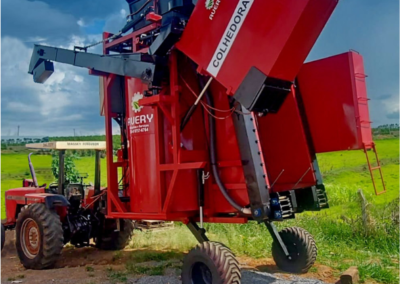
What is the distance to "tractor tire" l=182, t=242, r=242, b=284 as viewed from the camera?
451cm

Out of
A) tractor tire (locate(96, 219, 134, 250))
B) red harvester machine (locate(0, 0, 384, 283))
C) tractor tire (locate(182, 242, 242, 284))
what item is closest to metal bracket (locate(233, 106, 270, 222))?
red harvester machine (locate(0, 0, 384, 283))

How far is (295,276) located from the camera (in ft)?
19.3

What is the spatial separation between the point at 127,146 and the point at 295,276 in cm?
316

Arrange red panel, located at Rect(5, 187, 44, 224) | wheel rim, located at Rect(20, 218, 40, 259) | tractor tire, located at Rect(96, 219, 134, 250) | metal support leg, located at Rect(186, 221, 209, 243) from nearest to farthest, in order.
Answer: metal support leg, located at Rect(186, 221, 209, 243) → wheel rim, located at Rect(20, 218, 40, 259) → tractor tire, located at Rect(96, 219, 134, 250) → red panel, located at Rect(5, 187, 44, 224)

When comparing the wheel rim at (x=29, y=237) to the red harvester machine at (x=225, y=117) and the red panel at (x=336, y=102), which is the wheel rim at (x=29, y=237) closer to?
the red harvester machine at (x=225, y=117)

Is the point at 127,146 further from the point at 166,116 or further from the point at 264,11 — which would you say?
the point at 264,11

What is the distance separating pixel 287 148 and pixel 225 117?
1102mm

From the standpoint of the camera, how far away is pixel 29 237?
7.36 meters

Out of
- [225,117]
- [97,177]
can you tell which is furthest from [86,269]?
[225,117]

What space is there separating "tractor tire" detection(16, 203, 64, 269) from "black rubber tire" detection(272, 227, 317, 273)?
11.8ft

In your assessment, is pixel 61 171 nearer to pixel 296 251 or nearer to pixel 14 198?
pixel 14 198

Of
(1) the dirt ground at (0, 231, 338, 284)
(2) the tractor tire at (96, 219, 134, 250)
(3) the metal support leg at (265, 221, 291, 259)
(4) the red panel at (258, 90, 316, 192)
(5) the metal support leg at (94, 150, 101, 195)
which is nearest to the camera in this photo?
(4) the red panel at (258, 90, 316, 192)

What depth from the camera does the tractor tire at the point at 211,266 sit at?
14.8 feet

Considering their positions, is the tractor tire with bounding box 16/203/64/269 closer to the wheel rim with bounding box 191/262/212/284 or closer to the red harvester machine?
the red harvester machine
